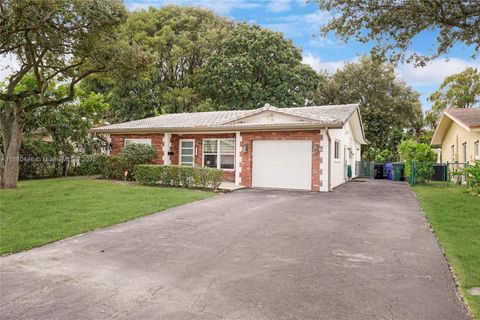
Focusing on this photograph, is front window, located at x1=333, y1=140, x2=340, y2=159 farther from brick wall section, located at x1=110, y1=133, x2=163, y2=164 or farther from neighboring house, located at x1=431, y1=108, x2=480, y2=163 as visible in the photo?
brick wall section, located at x1=110, y1=133, x2=163, y2=164

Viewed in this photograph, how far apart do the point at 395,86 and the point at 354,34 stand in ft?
85.2

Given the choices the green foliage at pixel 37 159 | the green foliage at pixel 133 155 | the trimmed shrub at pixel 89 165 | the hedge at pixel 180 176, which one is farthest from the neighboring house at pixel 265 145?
the green foliage at pixel 37 159

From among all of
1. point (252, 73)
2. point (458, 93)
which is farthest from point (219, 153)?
point (458, 93)

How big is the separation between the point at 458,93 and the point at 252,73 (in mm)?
23310

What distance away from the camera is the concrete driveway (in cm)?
356

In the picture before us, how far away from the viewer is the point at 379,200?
1165 centimetres

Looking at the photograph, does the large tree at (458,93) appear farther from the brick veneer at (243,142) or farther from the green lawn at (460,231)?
the green lawn at (460,231)

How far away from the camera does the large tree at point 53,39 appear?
995 centimetres

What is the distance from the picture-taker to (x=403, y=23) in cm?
902

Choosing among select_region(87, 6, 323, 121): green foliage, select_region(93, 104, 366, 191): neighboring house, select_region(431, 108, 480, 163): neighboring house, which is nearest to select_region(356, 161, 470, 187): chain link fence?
select_region(431, 108, 480, 163): neighboring house

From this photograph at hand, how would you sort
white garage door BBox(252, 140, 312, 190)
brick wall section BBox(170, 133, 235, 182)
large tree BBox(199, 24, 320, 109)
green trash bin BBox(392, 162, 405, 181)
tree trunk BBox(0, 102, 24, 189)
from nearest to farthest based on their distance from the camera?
tree trunk BBox(0, 102, 24, 189) < white garage door BBox(252, 140, 312, 190) < brick wall section BBox(170, 133, 235, 182) < green trash bin BBox(392, 162, 405, 181) < large tree BBox(199, 24, 320, 109)

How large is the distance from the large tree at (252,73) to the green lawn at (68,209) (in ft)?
59.7

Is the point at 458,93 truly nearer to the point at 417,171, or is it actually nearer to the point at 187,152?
the point at 417,171

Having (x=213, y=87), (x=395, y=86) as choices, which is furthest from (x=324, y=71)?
(x=213, y=87)
